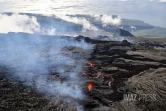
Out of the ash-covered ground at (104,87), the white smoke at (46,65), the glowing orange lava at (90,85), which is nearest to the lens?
the ash-covered ground at (104,87)

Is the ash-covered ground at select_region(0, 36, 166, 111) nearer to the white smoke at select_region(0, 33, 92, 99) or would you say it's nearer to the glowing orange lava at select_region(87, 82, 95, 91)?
the glowing orange lava at select_region(87, 82, 95, 91)

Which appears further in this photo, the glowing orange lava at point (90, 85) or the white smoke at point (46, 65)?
the glowing orange lava at point (90, 85)

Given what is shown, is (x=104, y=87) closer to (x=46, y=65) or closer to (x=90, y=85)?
(x=90, y=85)

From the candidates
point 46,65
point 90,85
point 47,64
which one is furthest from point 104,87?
point 47,64

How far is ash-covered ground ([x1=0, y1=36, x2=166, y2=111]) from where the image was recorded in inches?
1483

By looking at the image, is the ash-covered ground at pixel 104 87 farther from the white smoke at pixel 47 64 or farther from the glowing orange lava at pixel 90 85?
the white smoke at pixel 47 64

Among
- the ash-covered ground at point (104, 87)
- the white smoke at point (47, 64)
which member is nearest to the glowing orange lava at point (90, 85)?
the ash-covered ground at point (104, 87)

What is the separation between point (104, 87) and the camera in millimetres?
48375

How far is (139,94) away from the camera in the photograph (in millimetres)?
43938

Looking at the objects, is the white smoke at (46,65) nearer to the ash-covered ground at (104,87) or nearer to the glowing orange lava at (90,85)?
the ash-covered ground at (104,87)

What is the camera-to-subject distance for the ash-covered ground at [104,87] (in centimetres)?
3766

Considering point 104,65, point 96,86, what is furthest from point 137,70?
point 96,86

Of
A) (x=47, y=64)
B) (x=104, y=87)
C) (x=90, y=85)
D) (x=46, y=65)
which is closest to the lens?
(x=104, y=87)

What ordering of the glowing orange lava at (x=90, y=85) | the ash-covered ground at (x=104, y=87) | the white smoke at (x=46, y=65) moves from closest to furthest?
the ash-covered ground at (x=104, y=87), the white smoke at (x=46, y=65), the glowing orange lava at (x=90, y=85)
